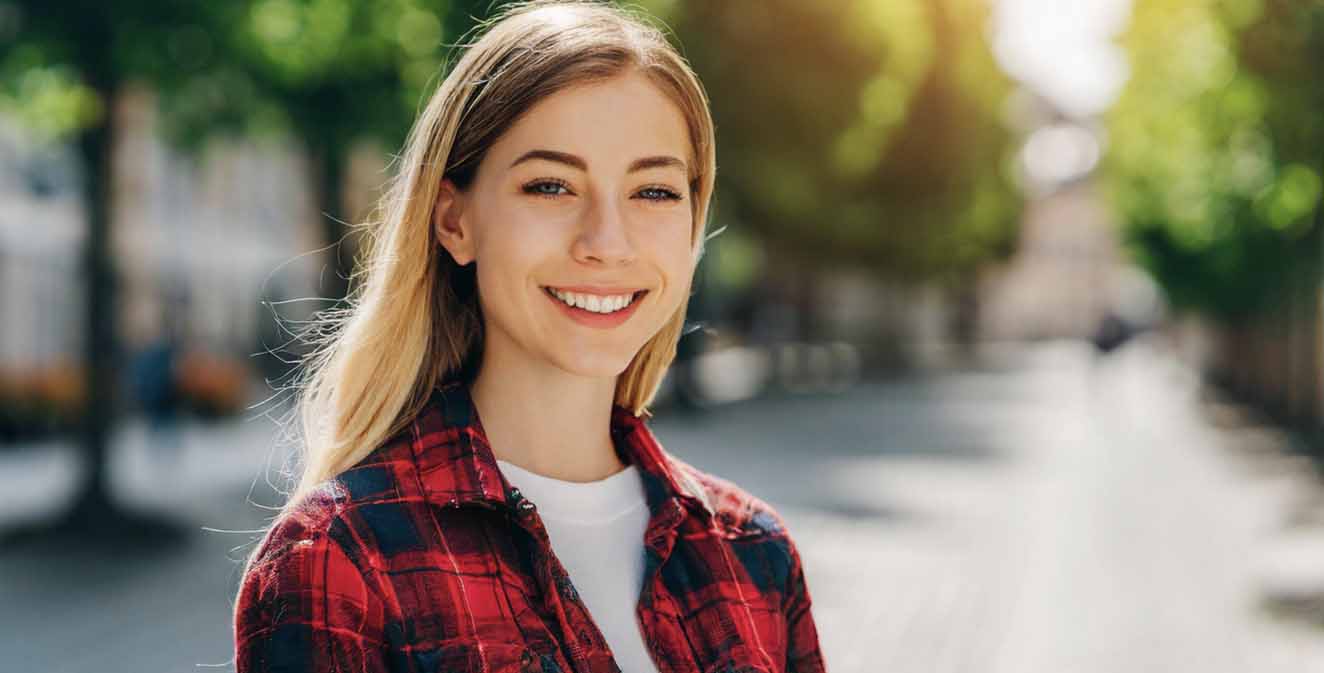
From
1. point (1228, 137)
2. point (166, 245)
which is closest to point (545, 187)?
point (1228, 137)

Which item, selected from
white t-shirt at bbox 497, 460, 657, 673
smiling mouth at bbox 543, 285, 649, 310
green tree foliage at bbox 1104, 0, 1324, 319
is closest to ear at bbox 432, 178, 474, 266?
smiling mouth at bbox 543, 285, 649, 310

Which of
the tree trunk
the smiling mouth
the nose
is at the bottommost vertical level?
the tree trunk

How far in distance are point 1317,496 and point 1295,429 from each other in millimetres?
9044

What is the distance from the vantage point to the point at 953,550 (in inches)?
474

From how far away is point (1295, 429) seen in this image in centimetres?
2477

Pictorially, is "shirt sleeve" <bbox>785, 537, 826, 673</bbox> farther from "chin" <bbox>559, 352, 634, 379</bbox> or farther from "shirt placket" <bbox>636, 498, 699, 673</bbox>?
"chin" <bbox>559, 352, 634, 379</bbox>

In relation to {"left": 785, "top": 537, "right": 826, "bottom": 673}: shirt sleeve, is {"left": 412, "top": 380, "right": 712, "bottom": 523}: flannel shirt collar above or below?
above

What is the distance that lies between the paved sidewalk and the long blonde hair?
314 cm

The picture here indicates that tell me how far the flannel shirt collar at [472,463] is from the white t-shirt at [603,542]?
0.13ft

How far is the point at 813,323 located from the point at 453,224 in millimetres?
41822

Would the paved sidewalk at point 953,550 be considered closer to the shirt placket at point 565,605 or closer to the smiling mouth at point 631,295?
the smiling mouth at point 631,295

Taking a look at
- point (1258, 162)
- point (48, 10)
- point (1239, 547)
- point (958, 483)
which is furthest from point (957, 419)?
point (48, 10)

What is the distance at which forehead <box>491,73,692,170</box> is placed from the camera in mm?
1939

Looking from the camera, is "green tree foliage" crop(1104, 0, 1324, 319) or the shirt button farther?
"green tree foliage" crop(1104, 0, 1324, 319)
